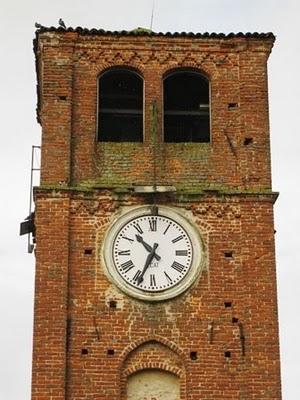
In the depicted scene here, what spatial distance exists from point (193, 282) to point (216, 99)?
3632 millimetres

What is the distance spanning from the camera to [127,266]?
22.8 metres

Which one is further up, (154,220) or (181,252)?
(154,220)

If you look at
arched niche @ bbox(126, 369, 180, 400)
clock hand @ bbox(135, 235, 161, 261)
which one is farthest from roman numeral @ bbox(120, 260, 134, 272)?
arched niche @ bbox(126, 369, 180, 400)

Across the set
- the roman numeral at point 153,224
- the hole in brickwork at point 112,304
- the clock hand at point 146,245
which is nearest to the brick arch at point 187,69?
the roman numeral at point 153,224

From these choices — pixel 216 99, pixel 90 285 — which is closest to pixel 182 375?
pixel 90 285

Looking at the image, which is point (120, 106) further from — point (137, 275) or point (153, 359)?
point (153, 359)

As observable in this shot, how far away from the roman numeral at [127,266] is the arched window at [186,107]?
3076 millimetres

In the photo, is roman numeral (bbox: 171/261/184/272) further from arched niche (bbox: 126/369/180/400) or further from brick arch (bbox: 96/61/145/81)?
brick arch (bbox: 96/61/145/81)

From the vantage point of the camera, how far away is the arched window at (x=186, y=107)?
24.8 metres

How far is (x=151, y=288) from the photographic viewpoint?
74.4 ft

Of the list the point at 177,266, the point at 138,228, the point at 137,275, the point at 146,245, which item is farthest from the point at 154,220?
the point at 137,275

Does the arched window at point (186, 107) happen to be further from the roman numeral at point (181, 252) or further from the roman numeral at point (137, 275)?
the roman numeral at point (137, 275)

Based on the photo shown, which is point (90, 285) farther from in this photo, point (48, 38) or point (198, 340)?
point (48, 38)

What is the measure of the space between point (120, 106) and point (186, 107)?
126cm
